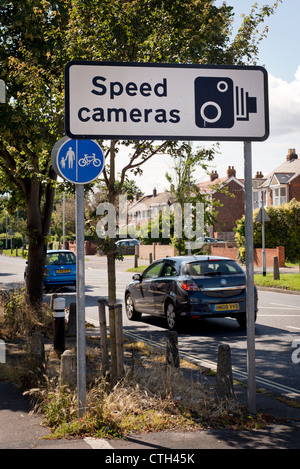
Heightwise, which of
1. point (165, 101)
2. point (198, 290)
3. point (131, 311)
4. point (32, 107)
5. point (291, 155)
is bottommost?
point (131, 311)

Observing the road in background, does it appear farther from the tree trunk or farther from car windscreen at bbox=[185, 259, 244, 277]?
the tree trunk

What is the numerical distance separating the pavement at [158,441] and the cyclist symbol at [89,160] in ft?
8.36

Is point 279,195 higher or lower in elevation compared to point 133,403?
higher

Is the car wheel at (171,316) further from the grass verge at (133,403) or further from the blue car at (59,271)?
the blue car at (59,271)

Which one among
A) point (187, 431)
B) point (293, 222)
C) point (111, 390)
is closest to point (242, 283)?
point (111, 390)

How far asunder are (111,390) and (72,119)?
2.89 meters

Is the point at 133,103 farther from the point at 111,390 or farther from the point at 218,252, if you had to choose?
the point at 218,252

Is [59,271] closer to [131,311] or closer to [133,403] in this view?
[131,311]

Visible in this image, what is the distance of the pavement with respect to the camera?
473cm

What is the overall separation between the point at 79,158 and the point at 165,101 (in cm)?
102

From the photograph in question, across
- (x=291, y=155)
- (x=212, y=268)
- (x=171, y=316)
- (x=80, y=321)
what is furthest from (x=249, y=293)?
(x=291, y=155)

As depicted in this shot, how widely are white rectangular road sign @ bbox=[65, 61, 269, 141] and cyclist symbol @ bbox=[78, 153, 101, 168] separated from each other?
1.05 ft

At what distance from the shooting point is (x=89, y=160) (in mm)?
5938

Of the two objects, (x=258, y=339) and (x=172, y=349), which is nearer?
(x=172, y=349)
